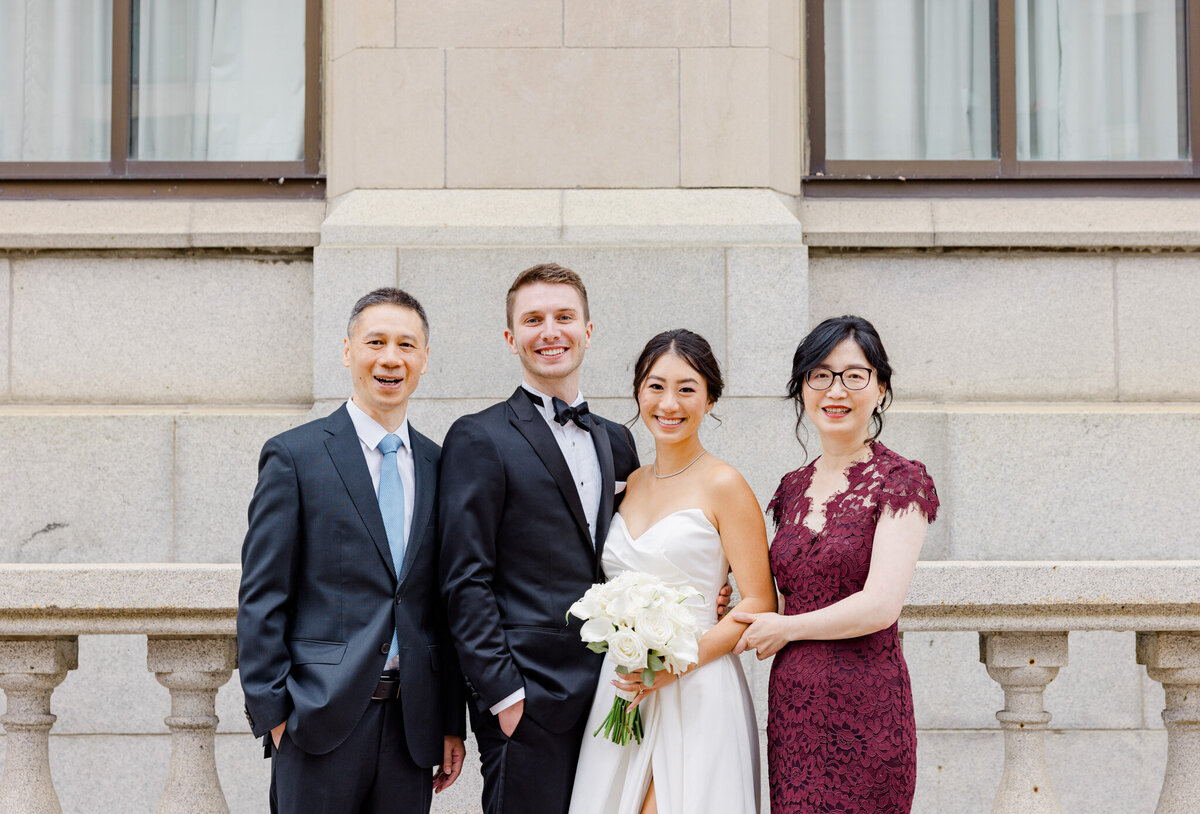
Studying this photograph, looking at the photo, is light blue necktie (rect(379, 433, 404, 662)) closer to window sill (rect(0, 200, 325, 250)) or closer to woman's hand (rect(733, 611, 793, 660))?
woman's hand (rect(733, 611, 793, 660))

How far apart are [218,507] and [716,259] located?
307 centimetres

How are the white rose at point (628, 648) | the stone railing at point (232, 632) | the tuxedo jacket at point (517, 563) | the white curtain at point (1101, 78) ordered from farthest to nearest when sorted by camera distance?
the white curtain at point (1101, 78), the stone railing at point (232, 632), the tuxedo jacket at point (517, 563), the white rose at point (628, 648)

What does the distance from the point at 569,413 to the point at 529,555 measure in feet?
1.50

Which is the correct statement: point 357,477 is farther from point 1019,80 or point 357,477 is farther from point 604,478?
point 1019,80

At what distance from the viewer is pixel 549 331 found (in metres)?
3.56

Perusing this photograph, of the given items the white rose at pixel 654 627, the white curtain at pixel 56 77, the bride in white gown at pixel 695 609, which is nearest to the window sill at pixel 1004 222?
the bride in white gown at pixel 695 609

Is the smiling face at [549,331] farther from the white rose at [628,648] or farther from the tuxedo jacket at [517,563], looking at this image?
the white rose at [628,648]

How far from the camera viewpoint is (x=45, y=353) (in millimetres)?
6816

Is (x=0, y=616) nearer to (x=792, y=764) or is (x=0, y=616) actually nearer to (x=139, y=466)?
(x=792, y=764)

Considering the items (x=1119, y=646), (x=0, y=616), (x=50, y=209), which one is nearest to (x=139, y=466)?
(x=50, y=209)

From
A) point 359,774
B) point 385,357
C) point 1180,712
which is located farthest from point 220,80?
point 1180,712

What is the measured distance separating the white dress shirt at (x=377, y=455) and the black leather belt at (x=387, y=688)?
0.41 m

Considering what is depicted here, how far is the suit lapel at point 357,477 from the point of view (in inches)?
130

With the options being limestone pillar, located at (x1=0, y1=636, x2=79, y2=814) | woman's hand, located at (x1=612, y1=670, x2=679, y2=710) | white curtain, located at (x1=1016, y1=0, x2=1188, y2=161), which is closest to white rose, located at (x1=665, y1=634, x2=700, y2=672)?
woman's hand, located at (x1=612, y1=670, x2=679, y2=710)
